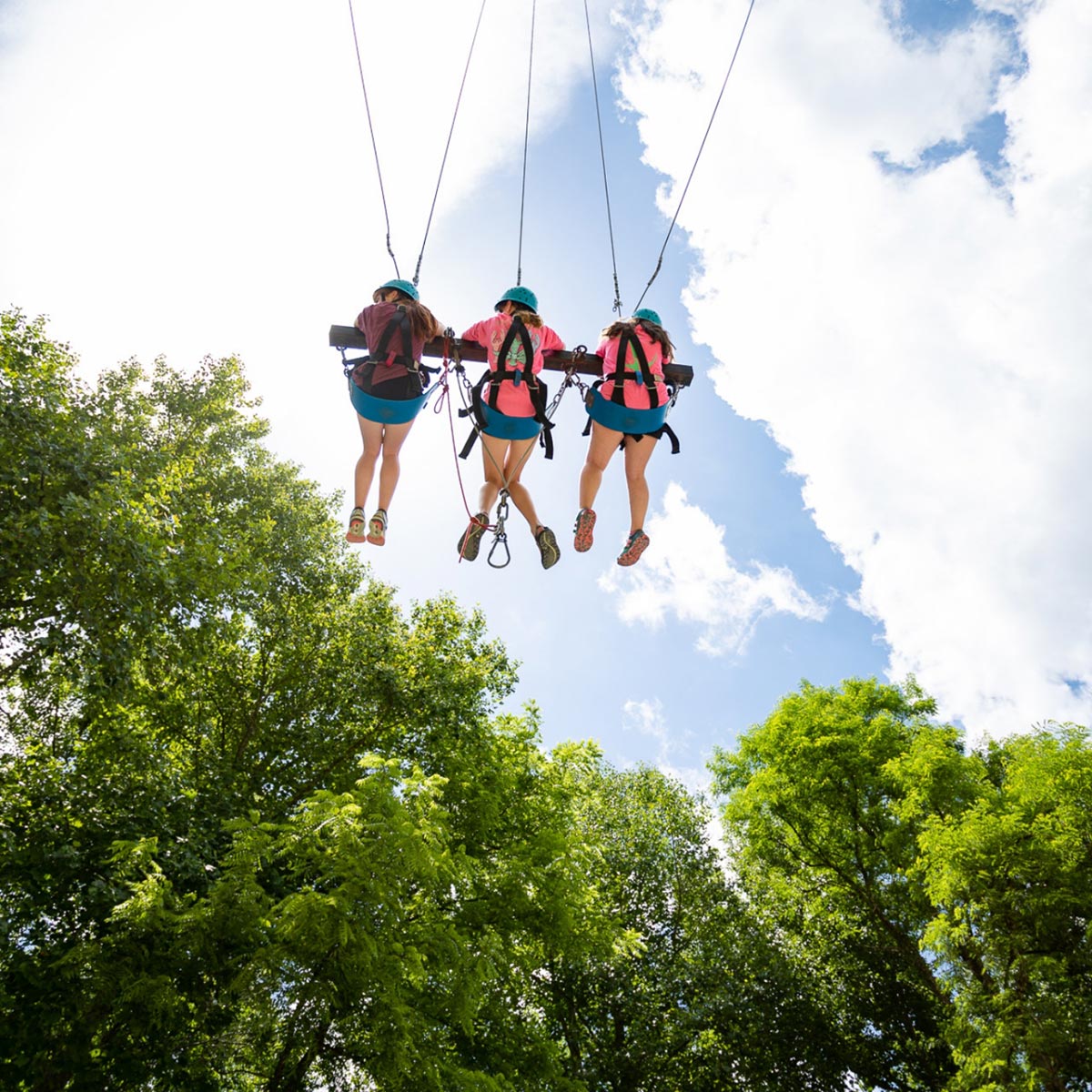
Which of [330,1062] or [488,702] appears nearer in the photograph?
[330,1062]

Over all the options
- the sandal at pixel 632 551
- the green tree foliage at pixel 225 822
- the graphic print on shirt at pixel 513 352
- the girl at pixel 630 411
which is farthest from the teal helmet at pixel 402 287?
the green tree foliage at pixel 225 822

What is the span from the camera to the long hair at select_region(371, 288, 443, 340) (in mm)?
6211

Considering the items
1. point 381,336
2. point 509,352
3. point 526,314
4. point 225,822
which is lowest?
point 225,822

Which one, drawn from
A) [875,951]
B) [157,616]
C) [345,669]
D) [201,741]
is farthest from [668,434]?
[875,951]

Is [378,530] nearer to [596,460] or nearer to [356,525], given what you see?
[356,525]

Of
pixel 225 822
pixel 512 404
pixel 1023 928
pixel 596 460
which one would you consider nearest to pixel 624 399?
pixel 596 460

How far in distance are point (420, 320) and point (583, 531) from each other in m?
2.35

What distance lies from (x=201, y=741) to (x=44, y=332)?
653 cm

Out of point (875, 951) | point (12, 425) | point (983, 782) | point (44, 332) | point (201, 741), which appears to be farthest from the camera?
point (875, 951)

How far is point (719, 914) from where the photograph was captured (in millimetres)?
17391

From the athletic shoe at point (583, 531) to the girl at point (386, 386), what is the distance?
171 cm

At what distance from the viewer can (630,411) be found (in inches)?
262

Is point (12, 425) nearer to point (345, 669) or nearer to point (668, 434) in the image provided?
point (345, 669)

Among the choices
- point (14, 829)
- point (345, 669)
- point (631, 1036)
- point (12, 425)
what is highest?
point (345, 669)
